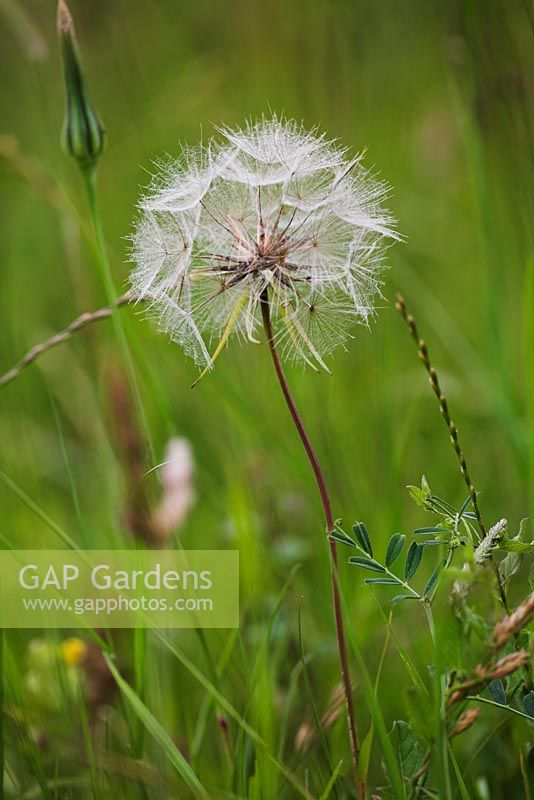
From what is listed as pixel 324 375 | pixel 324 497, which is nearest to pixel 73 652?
pixel 324 497

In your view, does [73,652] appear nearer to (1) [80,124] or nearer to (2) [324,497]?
(2) [324,497]

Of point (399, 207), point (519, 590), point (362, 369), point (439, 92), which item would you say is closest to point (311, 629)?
point (519, 590)

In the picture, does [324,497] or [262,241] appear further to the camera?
[262,241]

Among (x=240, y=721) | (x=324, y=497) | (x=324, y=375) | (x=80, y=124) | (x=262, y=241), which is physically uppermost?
(x=80, y=124)

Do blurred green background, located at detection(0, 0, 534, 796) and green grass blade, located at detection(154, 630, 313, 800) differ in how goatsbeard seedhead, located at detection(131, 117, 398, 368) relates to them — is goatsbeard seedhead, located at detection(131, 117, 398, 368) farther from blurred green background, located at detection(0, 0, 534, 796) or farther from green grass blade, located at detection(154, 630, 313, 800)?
green grass blade, located at detection(154, 630, 313, 800)

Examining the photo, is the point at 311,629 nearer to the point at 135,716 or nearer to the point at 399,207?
the point at 135,716

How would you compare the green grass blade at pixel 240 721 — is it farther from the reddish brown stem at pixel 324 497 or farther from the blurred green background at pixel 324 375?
the blurred green background at pixel 324 375
